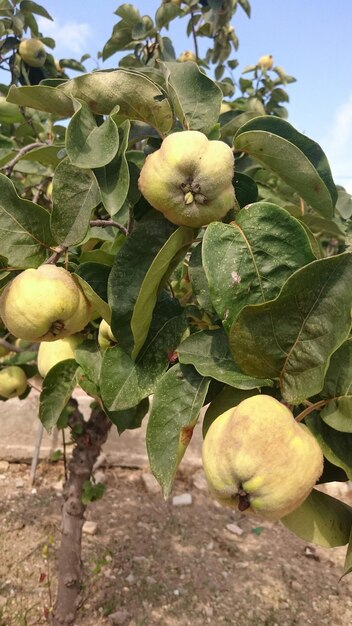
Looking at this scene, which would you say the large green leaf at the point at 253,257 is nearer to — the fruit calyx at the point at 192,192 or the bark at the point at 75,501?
the fruit calyx at the point at 192,192

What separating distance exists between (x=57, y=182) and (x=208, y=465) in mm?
427

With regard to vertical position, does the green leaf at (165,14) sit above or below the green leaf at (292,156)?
above

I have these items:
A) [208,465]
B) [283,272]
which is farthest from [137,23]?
[208,465]

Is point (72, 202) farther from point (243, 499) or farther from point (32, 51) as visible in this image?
point (32, 51)

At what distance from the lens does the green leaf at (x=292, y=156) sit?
68 centimetres

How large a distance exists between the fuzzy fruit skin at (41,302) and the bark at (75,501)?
0.92m

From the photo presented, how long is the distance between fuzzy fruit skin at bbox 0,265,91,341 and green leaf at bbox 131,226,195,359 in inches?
4.7

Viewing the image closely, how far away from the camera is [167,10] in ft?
6.17

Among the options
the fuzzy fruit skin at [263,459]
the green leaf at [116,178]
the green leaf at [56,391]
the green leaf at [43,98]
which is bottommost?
the green leaf at [56,391]

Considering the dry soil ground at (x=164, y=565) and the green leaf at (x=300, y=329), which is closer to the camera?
the green leaf at (x=300, y=329)

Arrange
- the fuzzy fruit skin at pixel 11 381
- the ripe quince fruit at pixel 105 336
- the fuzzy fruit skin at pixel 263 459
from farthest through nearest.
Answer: the fuzzy fruit skin at pixel 11 381
the ripe quince fruit at pixel 105 336
the fuzzy fruit skin at pixel 263 459

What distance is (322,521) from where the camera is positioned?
25.9 inches

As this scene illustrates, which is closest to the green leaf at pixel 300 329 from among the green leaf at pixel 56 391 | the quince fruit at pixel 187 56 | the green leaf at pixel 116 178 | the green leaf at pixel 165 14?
the green leaf at pixel 116 178

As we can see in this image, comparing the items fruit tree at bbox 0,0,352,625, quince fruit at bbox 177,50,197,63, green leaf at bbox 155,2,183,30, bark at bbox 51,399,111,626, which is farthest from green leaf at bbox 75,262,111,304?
quince fruit at bbox 177,50,197,63
